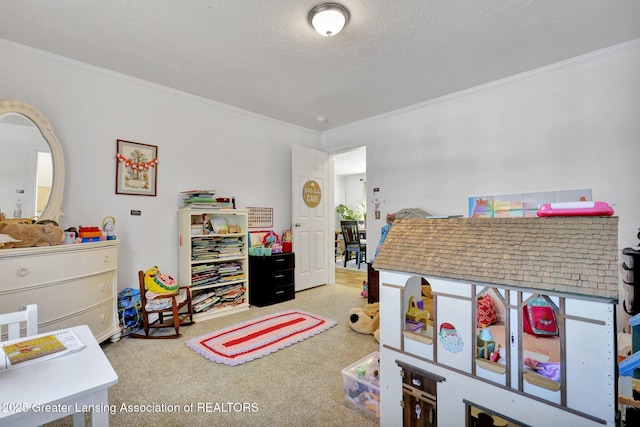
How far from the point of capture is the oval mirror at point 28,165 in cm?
222

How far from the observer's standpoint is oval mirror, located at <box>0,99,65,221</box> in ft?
7.30

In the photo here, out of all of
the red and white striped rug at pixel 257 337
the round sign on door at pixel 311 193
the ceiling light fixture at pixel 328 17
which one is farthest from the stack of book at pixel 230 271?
the ceiling light fixture at pixel 328 17

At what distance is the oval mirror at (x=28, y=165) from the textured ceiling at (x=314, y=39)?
626 millimetres

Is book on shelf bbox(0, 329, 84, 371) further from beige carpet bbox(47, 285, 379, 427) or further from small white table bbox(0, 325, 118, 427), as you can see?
beige carpet bbox(47, 285, 379, 427)

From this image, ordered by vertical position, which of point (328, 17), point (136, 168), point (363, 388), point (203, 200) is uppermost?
point (328, 17)

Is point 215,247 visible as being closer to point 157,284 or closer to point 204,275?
point 204,275

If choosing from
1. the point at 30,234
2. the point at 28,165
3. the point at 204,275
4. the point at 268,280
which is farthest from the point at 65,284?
the point at 268,280

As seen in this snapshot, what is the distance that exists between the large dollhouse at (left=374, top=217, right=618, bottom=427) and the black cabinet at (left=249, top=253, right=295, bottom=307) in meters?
2.49

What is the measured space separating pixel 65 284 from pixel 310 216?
299 cm

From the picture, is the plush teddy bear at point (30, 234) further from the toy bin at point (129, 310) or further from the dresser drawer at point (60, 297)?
the toy bin at point (129, 310)

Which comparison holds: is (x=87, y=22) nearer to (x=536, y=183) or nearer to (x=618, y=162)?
Answer: (x=536, y=183)

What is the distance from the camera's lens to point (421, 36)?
2264mm

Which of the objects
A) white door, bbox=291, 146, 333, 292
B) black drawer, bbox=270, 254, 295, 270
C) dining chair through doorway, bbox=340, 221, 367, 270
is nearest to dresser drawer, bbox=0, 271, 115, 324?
black drawer, bbox=270, 254, 295, 270

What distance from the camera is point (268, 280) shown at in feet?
12.0
